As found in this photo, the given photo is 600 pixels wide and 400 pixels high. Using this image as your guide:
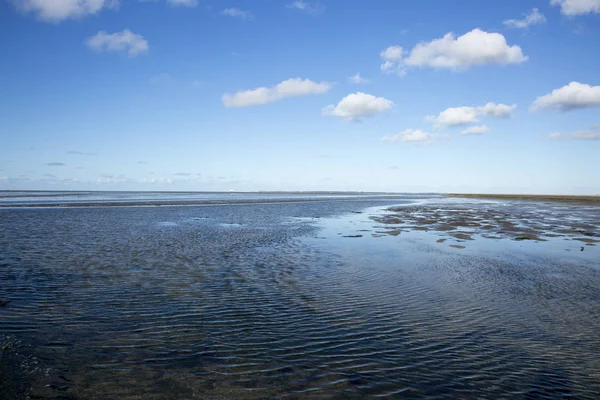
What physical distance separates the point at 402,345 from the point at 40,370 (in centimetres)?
595

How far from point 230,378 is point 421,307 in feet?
18.0

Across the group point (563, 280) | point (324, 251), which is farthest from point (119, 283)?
point (563, 280)

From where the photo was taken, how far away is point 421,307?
28.7ft

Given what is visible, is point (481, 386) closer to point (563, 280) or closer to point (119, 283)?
point (563, 280)

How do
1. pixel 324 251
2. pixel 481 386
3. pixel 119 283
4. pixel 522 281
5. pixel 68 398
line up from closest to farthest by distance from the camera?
1. pixel 68 398
2. pixel 481 386
3. pixel 119 283
4. pixel 522 281
5. pixel 324 251

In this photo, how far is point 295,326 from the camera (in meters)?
7.32

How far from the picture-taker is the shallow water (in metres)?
5.02

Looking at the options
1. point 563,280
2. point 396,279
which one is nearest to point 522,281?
point 563,280

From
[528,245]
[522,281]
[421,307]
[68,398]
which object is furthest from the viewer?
[528,245]

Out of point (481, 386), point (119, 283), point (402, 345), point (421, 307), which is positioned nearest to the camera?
point (481, 386)

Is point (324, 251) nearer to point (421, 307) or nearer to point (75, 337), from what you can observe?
point (421, 307)

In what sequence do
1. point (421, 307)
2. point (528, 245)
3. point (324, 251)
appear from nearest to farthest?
point (421, 307) < point (324, 251) < point (528, 245)

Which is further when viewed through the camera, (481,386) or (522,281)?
(522,281)

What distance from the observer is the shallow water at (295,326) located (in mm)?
5025
